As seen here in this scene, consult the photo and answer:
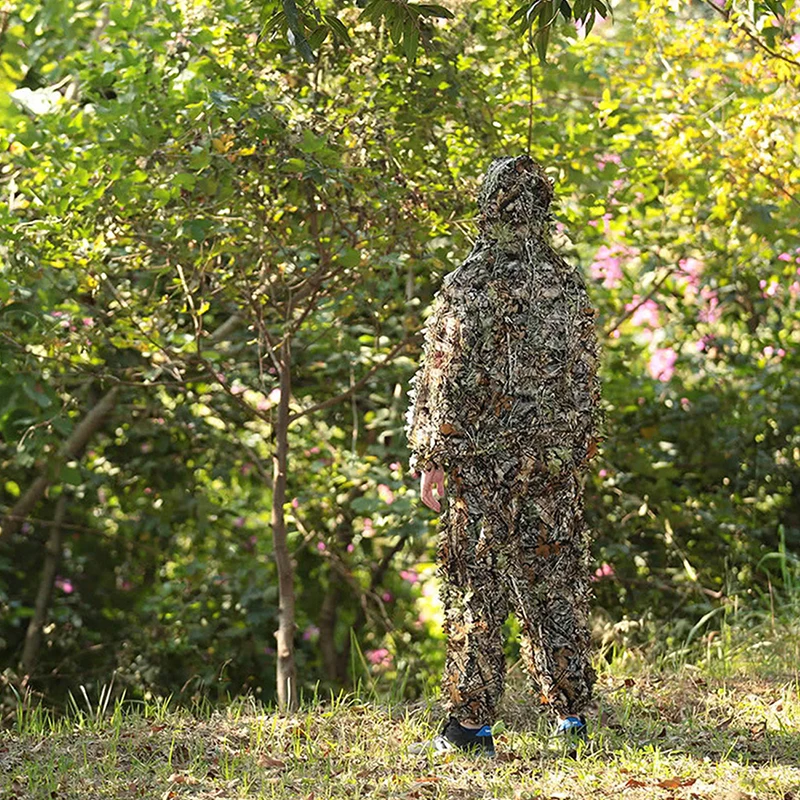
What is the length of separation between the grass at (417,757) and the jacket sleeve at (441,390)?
2.97 ft

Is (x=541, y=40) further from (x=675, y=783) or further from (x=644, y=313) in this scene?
(x=644, y=313)

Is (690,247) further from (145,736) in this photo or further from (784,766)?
(145,736)

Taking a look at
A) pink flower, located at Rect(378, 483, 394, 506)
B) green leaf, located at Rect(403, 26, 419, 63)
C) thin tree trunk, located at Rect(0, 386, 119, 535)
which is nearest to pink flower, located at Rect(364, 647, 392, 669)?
pink flower, located at Rect(378, 483, 394, 506)

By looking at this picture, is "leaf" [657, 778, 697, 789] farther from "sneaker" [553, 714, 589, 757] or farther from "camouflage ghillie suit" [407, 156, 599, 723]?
"camouflage ghillie suit" [407, 156, 599, 723]

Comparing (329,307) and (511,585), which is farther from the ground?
(329,307)

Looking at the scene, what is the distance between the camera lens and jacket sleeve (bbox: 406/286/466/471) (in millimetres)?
3877

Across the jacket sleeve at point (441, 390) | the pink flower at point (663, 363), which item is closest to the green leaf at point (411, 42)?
the jacket sleeve at point (441, 390)

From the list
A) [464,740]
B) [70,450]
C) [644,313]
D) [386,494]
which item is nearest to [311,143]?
[464,740]

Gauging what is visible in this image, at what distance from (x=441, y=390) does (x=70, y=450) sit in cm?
292

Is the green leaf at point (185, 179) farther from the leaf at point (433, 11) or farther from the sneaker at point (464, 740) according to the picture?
the sneaker at point (464, 740)

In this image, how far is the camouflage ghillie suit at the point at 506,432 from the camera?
390 centimetres

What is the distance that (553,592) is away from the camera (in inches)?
157

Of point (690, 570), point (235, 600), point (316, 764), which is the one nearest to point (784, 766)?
point (316, 764)

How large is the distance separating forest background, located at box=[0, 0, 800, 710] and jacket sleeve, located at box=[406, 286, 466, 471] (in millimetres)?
736
